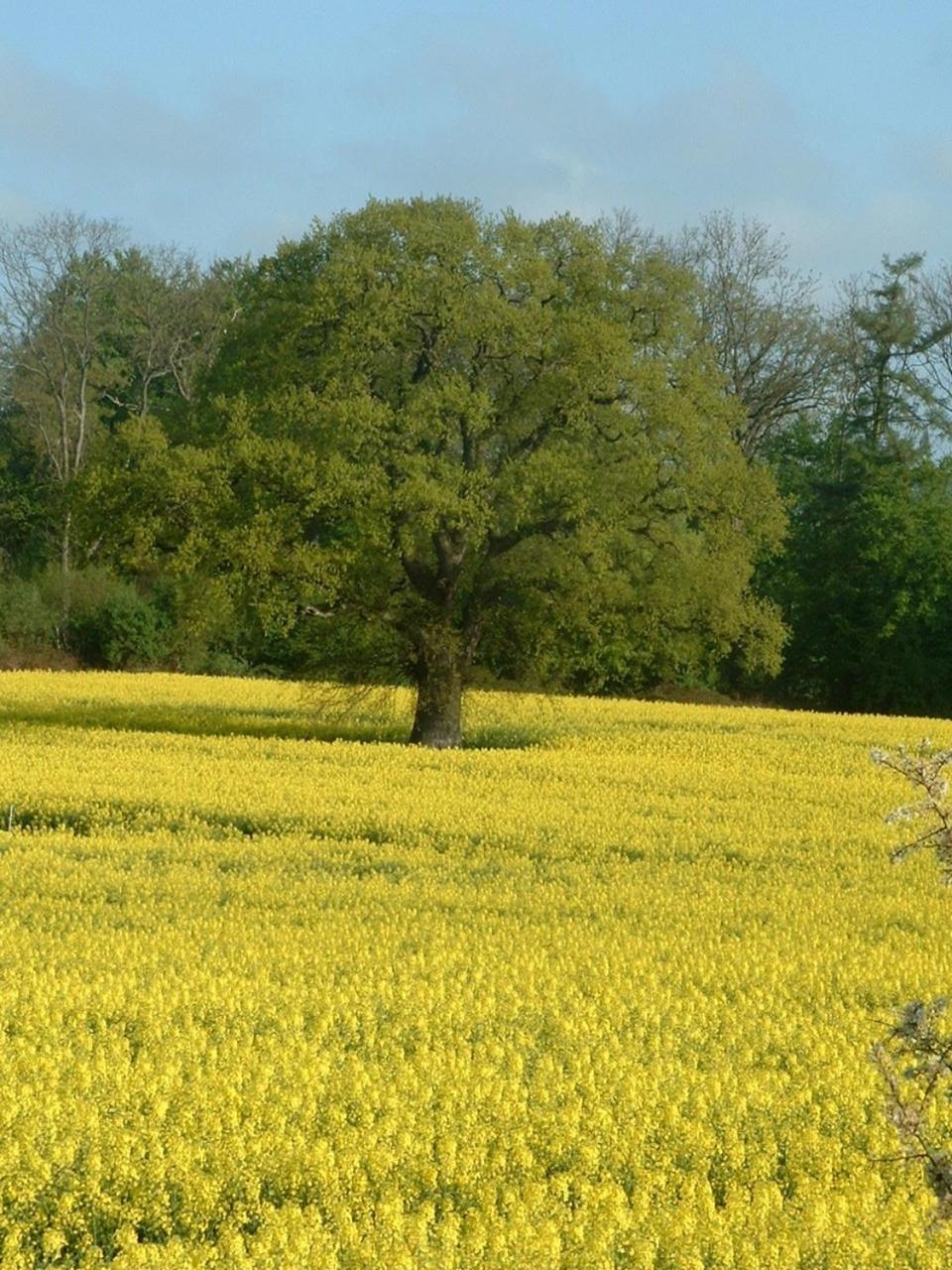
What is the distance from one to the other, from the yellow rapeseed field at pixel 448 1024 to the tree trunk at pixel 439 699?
6089 mm

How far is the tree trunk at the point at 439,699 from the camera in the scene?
27469 millimetres

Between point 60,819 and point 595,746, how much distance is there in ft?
34.8

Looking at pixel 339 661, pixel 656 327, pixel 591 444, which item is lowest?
pixel 339 661

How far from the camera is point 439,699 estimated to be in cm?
2773

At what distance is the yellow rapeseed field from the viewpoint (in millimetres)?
6805

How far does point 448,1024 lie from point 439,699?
17.9 metres

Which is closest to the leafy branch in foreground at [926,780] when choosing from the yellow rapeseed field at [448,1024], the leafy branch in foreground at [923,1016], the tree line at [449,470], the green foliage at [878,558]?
the leafy branch in foreground at [923,1016]

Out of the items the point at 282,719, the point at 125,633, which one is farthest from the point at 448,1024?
the point at 125,633

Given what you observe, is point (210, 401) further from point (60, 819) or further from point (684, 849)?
point (684, 849)

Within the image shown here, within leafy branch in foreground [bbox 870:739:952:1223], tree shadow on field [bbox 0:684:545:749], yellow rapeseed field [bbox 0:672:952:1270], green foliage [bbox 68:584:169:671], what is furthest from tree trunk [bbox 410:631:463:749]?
leafy branch in foreground [bbox 870:739:952:1223]

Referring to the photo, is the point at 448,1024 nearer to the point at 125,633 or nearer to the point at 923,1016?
the point at 923,1016

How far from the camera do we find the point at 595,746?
27875 mm

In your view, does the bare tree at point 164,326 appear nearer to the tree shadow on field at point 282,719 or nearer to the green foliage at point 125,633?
the green foliage at point 125,633

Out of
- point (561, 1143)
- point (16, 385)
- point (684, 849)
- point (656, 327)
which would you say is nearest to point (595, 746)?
point (656, 327)
